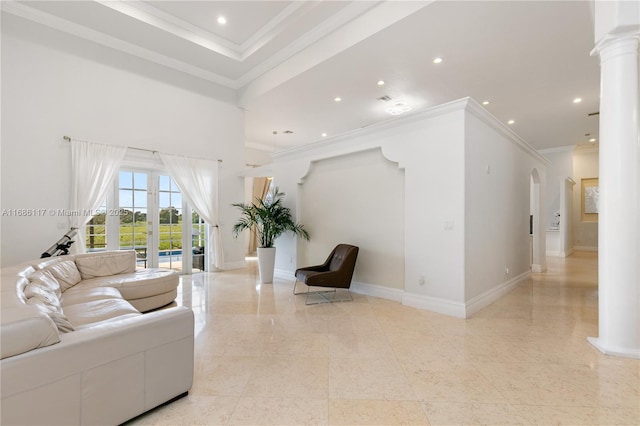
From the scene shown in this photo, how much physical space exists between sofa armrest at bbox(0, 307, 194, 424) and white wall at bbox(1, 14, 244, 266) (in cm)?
427

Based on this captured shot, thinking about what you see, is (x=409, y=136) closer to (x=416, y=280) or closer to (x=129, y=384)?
(x=416, y=280)

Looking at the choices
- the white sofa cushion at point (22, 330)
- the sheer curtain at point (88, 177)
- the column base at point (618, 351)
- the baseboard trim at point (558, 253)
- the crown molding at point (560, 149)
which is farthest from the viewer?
the crown molding at point (560, 149)

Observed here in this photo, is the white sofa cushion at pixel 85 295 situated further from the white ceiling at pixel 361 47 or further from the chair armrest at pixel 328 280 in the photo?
the white ceiling at pixel 361 47

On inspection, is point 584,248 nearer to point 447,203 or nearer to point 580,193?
point 580,193

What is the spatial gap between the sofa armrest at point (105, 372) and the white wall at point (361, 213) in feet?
10.4

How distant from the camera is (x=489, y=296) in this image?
4.24 metres

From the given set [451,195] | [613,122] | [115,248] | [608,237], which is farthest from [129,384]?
[115,248]

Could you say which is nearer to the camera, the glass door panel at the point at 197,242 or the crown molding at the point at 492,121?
the crown molding at the point at 492,121

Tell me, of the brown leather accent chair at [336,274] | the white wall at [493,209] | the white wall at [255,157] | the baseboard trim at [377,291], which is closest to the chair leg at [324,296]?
the brown leather accent chair at [336,274]

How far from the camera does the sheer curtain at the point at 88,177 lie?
4840 mm

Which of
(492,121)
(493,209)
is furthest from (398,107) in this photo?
(493,209)

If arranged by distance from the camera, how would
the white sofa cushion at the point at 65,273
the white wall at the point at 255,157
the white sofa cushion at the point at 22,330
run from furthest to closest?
the white wall at the point at 255,157, the white sofa cushion at the point at 65,273, the white sofa cushion at the point at 22,330

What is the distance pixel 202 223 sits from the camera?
680 cm

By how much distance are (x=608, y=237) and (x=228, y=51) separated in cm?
641
